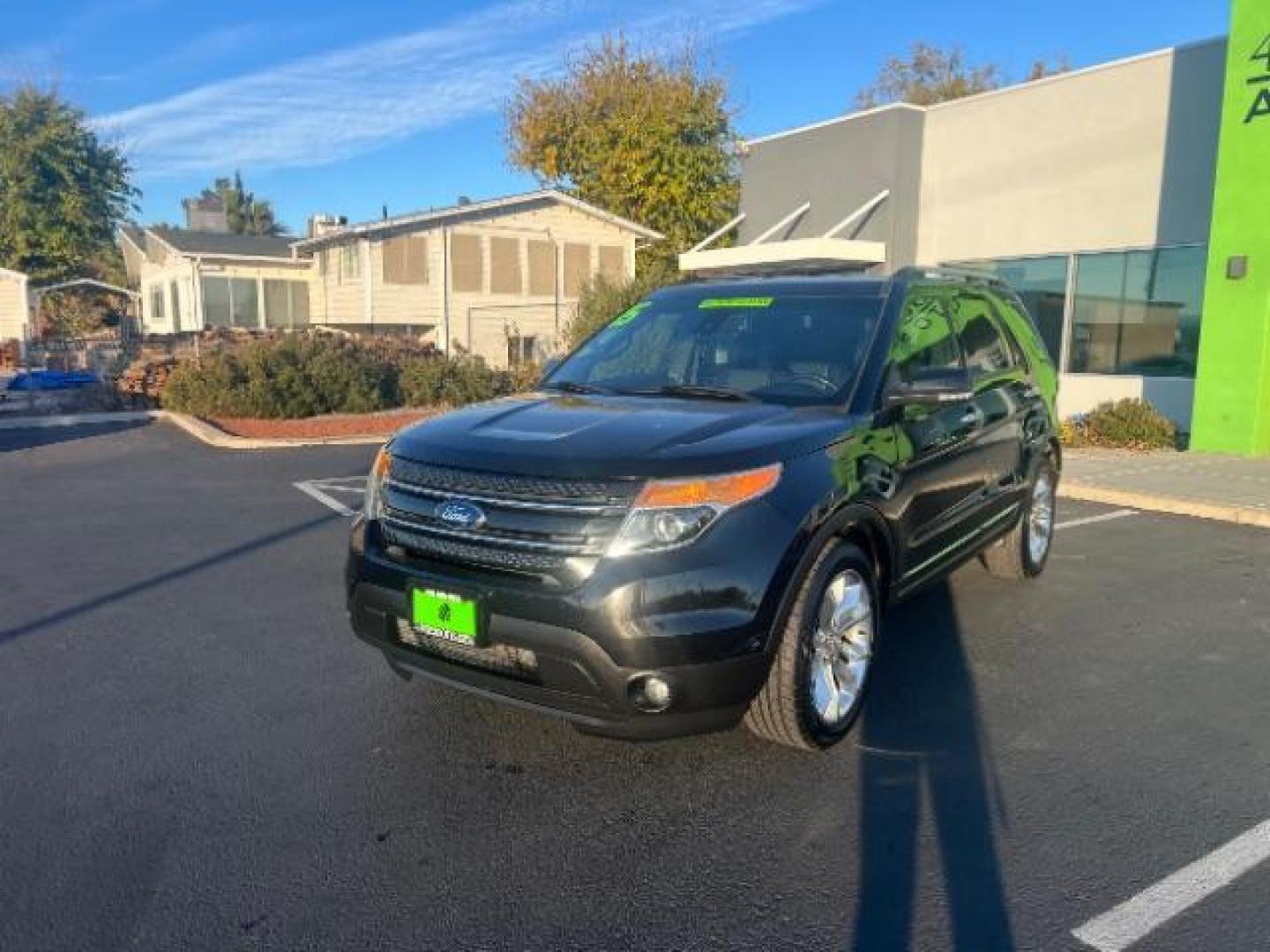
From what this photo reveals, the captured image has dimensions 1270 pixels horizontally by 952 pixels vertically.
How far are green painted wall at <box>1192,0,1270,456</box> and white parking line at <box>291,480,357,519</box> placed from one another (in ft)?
33.3

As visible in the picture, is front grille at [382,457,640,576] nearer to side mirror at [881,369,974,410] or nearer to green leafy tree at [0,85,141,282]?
side mirror at [881,369,974,410]

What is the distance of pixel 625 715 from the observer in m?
3.15

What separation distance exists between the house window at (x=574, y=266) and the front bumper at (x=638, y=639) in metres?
25.3

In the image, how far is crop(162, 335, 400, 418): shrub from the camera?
1522cm

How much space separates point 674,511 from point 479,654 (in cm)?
86

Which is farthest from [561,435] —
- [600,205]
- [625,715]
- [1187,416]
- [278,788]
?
[600,205]

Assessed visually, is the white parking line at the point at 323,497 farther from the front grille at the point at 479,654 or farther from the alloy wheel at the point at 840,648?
the alloy wheel at the point at 840,648

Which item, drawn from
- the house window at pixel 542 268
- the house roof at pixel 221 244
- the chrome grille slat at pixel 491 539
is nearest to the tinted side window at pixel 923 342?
the chrome grille slat at pixel 491 539

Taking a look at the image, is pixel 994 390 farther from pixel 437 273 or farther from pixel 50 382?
pixel 437 273

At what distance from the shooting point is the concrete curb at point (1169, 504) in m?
8.16

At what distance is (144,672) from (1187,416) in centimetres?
1370

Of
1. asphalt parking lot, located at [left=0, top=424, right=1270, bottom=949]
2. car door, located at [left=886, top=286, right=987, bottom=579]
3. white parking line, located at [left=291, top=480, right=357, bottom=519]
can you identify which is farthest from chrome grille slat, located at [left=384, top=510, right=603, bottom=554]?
white parking line, located at [left=291, top=480, right=357, bottom=519]

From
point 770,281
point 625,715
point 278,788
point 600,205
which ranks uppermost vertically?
point 600,205

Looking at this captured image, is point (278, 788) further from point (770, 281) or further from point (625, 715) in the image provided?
point (770, 281)
